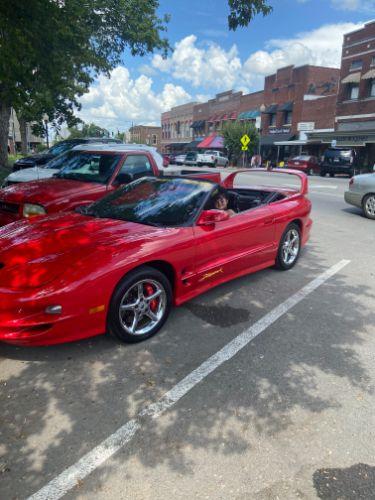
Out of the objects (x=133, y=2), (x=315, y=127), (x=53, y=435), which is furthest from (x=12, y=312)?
(x=315, y=127)

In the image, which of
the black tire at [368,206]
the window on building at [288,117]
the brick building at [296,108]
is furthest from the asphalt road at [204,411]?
the window on building at [288,117]

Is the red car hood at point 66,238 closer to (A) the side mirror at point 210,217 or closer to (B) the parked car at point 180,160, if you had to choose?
(A) the side mirror at point 210,217

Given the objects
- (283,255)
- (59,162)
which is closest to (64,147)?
(59,162)

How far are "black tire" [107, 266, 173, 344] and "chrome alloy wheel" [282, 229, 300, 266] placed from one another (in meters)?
2.51

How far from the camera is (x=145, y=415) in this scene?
263cm

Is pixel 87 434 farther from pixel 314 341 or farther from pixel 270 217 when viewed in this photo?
pixel 270 217

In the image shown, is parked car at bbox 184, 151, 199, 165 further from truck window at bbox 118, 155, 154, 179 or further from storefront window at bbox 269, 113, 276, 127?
truck window at bbox 118, 155, 154, 179

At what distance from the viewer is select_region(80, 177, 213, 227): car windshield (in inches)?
160

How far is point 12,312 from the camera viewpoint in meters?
2.93

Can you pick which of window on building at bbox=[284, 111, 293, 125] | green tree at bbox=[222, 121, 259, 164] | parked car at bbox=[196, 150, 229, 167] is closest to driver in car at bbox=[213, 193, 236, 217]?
parked car at bbox=[196, 150, 229, 167]

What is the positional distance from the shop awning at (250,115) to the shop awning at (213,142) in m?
4.07

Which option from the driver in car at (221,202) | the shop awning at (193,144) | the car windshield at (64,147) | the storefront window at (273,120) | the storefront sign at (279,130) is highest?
the storefront window at (273,120)

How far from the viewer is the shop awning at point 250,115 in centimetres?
5036

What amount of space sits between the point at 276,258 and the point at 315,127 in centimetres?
3829
